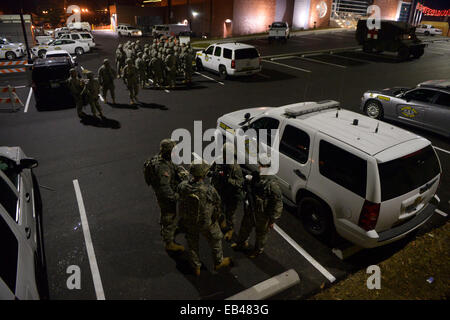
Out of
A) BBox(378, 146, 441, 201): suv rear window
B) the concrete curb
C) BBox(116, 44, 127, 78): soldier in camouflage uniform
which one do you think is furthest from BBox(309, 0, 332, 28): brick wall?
the concrete curb

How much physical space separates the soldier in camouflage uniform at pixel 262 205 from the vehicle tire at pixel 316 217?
960 millimetres

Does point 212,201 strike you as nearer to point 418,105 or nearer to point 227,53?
point 418,105

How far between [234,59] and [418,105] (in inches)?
346

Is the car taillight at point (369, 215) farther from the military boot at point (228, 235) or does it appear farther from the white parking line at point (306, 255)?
the military boot at point (228, 235)

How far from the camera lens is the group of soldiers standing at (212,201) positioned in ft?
13.2

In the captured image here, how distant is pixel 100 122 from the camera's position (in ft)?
33.9

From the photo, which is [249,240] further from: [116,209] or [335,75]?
[335,75]

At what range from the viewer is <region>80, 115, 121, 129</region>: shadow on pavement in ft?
32.9

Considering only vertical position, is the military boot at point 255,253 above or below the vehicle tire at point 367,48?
below

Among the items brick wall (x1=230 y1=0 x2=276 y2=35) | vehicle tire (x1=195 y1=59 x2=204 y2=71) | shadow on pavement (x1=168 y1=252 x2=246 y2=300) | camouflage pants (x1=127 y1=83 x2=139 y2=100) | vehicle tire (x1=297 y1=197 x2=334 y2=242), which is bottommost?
shadow on pavement (x1=168 y1=252 x2=246 y2=300)

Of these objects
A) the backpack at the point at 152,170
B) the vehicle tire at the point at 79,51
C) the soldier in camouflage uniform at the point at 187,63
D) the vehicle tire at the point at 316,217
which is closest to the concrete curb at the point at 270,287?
the vehicle tire at the point at 316,217

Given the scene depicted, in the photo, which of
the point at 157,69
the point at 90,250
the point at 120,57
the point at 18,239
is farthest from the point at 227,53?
the point at 18,239

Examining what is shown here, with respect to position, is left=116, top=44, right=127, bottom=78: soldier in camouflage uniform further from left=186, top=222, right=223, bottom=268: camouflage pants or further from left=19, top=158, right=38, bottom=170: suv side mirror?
left=186, top=222, right=223, bottom=268: camouflage pants
